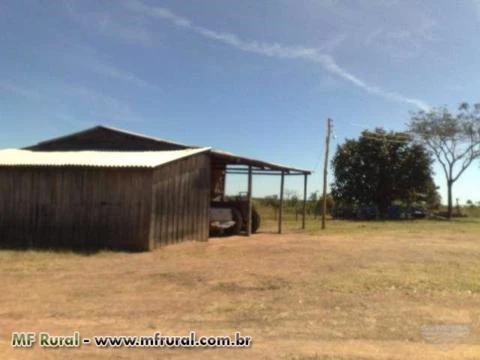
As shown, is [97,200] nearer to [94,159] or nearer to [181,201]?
[94,159]

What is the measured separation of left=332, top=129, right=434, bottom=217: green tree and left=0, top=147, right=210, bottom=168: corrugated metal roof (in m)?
30.3

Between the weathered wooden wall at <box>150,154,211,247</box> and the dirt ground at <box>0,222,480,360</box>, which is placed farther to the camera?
the weathered wooden wall at <box>150,154,211,247</box>

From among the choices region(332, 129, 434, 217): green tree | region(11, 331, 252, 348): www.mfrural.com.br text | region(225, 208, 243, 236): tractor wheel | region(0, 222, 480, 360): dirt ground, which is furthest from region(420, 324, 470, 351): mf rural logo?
region(332, 129, 434, 217): green tree

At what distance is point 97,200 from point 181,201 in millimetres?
2944

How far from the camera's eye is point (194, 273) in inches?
447

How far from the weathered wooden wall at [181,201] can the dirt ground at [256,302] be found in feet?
7.11

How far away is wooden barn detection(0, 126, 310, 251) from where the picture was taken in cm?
1597

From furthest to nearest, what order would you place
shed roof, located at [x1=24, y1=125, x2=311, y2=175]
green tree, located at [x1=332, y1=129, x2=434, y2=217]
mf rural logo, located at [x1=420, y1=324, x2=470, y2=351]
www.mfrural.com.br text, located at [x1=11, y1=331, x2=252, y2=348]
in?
green tree, located at [x1=332, y1=129, x2=434, y2=217], shed roof, located at [x1=24, y1=125, x2=311, y2=175], mf rural logo, located at [x1=420, y1=324, x2=470, y2=351], www.mfrural.com.br text, located at [x1=11, y1=331, x2=252, y2=348]

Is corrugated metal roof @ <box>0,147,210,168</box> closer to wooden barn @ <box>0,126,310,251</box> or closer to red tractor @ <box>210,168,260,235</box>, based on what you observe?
wooden barn @ <box>0,126,310,251</box>

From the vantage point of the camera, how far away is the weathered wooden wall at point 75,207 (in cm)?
1597

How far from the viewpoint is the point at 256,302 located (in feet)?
27.8

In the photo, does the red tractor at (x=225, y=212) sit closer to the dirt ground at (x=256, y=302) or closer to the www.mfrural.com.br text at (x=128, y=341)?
the dirt ground at (x=256, y=302)

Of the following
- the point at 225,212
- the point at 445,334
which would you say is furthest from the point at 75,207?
the point at 445,334

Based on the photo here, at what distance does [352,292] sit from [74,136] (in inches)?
624
